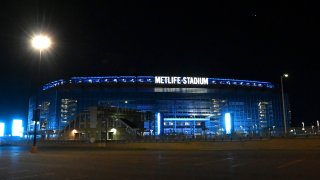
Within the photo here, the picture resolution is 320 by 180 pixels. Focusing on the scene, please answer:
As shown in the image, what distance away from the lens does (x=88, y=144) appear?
65250 mm

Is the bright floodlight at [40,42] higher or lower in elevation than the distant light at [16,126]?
higher

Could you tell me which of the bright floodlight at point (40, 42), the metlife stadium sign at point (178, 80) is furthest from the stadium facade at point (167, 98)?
the bright floodlight at point (40, 42)

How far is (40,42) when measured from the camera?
36938 mm

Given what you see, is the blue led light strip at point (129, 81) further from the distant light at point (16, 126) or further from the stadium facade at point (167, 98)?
the distant light at point (16, 126)

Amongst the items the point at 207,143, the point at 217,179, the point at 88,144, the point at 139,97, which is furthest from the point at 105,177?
the point at 139,97

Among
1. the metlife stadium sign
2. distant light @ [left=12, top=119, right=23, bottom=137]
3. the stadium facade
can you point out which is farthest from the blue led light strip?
distant light @ [left=12, top=119, right=23, bottom=137]

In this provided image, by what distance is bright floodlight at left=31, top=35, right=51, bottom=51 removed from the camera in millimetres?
36906

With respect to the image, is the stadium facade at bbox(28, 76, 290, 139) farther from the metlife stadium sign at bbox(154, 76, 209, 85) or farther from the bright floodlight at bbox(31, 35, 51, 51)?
the bright floodlight at bbox(31, 35, 51, 51)

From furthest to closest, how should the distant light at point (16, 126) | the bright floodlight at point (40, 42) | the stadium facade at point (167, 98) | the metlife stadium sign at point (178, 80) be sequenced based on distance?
the stadium facade at point (167, 98), the metlife stadium sign at point (178, 80), the distant light at point (16, 126), the bright floodlight at point (40, 42)

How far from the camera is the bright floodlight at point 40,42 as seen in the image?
3691 centimetres

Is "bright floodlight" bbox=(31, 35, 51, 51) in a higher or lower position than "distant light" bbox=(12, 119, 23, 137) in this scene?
higher

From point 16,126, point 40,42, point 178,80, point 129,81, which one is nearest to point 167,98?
point 178,80

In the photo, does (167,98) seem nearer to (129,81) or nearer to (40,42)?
(129,81)

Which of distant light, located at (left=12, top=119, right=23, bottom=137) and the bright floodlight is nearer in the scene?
the bright floodlight
